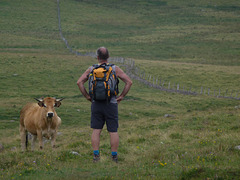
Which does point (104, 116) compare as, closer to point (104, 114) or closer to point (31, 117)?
point (104, 114)

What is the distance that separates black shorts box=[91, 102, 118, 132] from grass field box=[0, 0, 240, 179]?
34.2 inches

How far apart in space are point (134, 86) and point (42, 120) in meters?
30.3

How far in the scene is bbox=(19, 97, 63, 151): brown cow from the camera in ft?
38.0

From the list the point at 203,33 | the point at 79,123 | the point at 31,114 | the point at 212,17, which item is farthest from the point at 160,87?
the point at 212,17

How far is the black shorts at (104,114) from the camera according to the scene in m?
8.70

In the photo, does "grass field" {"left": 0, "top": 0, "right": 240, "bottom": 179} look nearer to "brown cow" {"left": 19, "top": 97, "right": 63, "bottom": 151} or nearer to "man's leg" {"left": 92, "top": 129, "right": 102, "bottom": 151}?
"man's leg" {"left": 92, "top": 129, "right": 102, "bottom": 151}

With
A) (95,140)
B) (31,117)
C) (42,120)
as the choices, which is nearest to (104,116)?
(95,140)

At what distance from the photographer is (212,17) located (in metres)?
151

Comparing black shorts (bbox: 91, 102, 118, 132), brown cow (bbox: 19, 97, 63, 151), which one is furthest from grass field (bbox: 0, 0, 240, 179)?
black shorts (bbox: 91, 102, 118, 132)

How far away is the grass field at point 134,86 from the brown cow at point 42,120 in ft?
1.99

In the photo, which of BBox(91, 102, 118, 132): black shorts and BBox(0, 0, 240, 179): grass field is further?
BBox(91, 102, 118, 132): black shorts

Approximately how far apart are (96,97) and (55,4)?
150048 mm

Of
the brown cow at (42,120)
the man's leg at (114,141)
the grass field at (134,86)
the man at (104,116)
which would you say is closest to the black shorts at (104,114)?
the man at (104,116)

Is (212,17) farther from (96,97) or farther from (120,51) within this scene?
(96,97)
